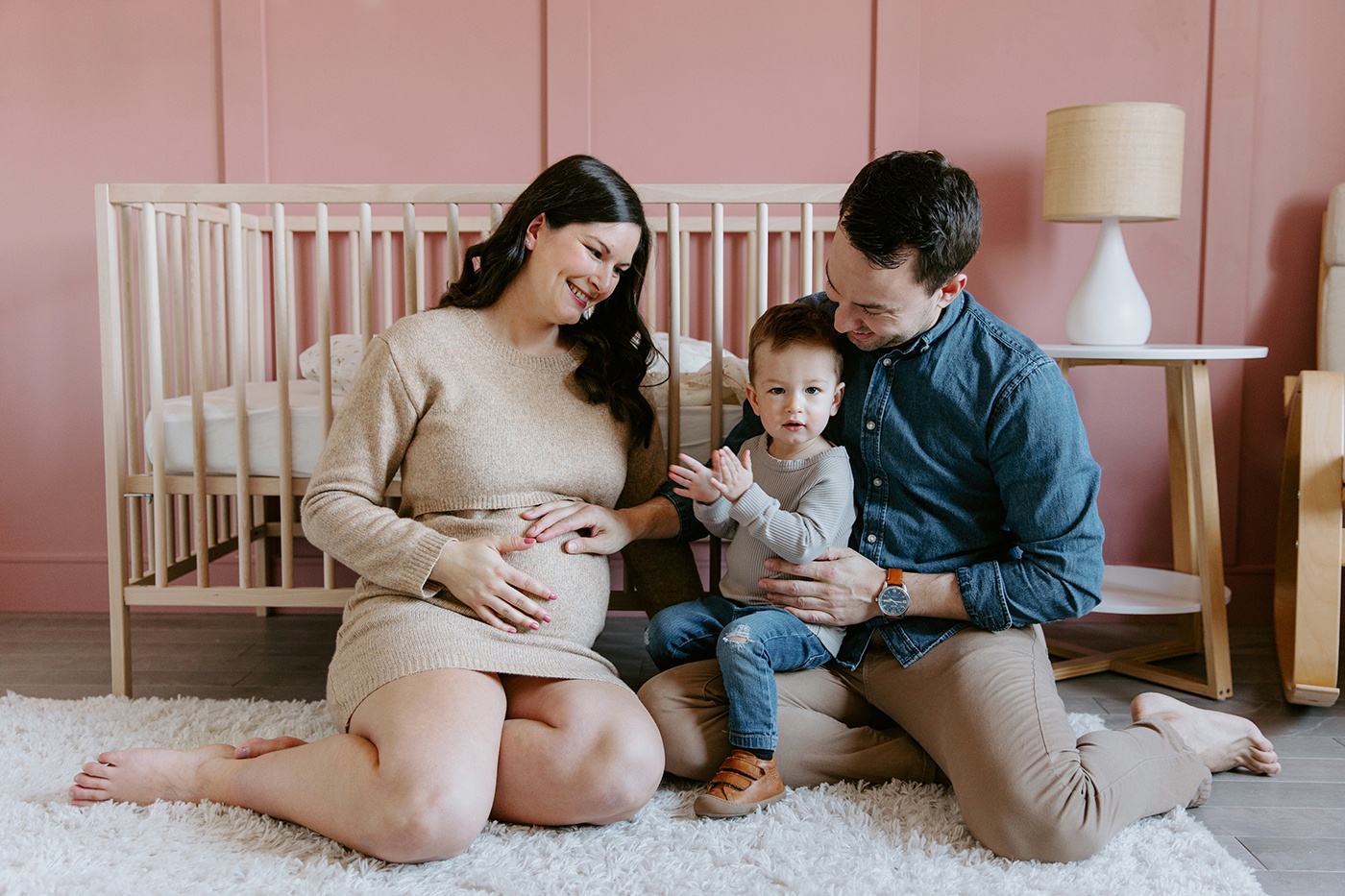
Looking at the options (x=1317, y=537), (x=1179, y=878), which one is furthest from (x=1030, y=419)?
(x=1317, y=537)

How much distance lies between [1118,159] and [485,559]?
1.60 metres

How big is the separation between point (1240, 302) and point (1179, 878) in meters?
1.73

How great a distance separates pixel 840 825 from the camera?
1.33 m

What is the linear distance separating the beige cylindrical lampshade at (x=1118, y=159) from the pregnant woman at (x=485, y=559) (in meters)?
1.11

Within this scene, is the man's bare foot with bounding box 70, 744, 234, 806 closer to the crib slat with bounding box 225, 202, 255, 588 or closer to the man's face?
the crib slat with bounding box 225, 202, 255, 588

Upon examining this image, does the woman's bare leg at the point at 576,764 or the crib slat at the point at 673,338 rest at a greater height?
the crib slat at the point at 673,338

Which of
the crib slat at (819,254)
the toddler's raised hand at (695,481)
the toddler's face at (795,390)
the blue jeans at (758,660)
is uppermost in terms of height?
the crib slat at (819,254)

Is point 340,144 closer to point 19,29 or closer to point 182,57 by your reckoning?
point 182,57

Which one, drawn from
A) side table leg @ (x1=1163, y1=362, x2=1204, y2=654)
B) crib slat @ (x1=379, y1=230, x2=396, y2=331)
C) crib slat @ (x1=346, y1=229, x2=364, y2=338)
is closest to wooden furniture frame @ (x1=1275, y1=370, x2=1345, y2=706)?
side table leg @ (x1=1163, y1=362, x2=1204, y2=654)

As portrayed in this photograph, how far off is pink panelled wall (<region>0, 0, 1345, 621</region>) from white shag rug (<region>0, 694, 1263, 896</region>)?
1.44 meters

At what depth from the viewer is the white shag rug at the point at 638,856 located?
117 centimetres

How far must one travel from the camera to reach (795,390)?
1.42m

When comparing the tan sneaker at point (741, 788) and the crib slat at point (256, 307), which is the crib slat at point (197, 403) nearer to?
the crib slat at point (256, 307)

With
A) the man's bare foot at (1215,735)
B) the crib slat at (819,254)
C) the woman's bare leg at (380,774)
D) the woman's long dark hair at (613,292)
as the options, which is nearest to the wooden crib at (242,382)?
the woman's long dark hair at (613,292)
